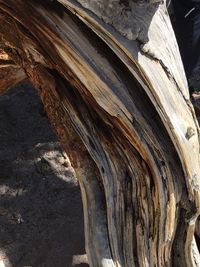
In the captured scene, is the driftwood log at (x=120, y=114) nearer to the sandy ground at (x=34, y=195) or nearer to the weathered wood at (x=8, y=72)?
the weathered wood at (x=8, y=72)

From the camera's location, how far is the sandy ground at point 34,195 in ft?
6.93

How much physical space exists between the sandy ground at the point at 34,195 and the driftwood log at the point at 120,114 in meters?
0.65

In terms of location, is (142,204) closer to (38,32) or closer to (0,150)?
(38,32)

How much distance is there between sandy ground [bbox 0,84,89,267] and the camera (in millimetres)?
2113

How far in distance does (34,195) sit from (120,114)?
3.91 feet

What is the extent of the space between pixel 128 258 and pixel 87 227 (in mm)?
137

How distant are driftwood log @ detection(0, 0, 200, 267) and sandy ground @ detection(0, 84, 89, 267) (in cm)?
65

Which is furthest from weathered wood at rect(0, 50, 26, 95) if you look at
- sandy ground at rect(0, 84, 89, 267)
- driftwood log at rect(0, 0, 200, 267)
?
sandy ground at rect(0, 84, 89, 267)

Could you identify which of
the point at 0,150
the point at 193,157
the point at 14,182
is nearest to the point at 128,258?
the point at 193,157

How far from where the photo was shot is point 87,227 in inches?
56.7

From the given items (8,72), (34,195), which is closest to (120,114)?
(8,72)

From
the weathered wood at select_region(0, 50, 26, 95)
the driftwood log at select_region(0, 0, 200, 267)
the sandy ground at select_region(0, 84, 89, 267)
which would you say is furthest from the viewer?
the sandy ground at select_region(0, 84, 89, 267)

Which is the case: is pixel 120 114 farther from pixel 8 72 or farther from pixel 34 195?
pixel 34 195

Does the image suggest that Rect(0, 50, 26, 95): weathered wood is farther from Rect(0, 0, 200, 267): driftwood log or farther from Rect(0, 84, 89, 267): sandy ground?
Rect(0, 84, 89, 267): sandy ground
